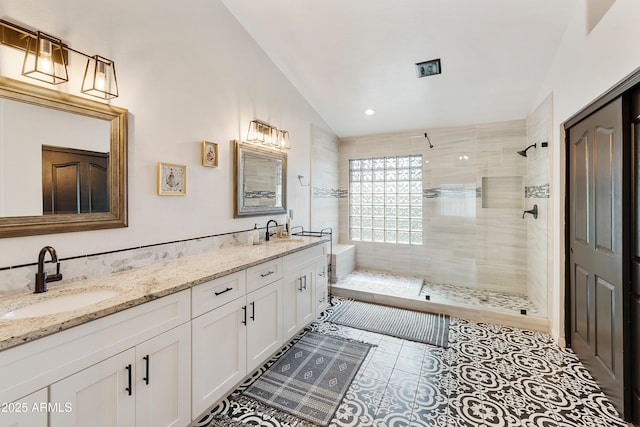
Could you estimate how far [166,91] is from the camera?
2033mm

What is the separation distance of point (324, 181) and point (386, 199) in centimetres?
109

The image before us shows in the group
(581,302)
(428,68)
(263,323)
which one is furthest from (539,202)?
(263,323)

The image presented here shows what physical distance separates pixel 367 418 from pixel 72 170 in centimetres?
226

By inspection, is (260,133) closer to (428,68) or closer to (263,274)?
(263,274)

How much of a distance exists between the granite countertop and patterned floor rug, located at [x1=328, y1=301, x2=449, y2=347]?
47.8 inches

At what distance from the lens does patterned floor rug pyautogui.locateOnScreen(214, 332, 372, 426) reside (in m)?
1.77

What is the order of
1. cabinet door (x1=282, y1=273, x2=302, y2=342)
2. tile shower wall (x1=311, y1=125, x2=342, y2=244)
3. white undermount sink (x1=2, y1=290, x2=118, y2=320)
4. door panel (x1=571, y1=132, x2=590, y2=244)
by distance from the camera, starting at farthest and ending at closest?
tile shower wall (x1=311, y1=125, x2=342, y2=244), cabinet door (x1=282, y1=273, x2=302, y2=342), door panel (x1=571, y1=132, x2=590, y2=244), white undermount sink (x1=2, y1=290, x2=118, y2=320)

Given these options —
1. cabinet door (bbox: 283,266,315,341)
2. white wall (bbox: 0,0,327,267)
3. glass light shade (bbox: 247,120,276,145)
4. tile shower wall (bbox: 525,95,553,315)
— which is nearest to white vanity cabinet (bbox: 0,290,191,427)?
white wall (bbox: 0,0,327,267)

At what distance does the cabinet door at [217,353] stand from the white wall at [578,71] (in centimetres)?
270

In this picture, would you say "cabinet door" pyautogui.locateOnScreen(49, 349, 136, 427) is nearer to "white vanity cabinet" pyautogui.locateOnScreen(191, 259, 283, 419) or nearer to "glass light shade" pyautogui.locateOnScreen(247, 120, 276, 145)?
"white vanity cabinet" pyautogui.locateOnScreen(191, 259, 283, 419)

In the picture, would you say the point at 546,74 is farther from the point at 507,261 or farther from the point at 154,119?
the point at 154,119

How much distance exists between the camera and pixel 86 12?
1605mm

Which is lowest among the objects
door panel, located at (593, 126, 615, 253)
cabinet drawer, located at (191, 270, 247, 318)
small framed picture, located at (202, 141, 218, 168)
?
cabinet drawer, located at (191, 270, 247, 318)

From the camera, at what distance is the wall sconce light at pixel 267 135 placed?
2822 mm
